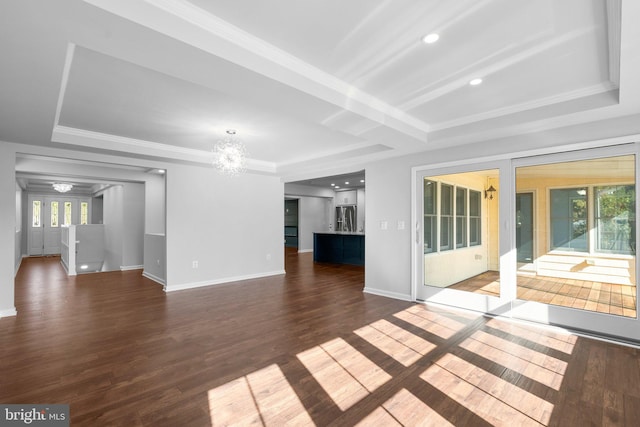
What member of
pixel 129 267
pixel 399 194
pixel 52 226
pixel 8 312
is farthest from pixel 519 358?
pixel 52 226

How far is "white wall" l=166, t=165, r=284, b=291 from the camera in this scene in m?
5.61

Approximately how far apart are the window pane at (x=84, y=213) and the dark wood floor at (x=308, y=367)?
9.78 metres

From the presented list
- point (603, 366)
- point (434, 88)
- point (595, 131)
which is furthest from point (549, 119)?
point (603, 366)

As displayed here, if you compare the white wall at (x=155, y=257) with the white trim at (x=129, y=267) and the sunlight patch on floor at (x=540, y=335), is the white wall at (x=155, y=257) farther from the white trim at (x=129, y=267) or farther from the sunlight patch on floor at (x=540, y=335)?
the sunlight patch on floor at (x=540, y=335)

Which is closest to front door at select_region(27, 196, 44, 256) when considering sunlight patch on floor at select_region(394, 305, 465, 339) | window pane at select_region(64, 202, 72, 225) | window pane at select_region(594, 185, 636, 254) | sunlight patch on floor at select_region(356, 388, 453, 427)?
window pane at select_region(64, 202, 72, 225)

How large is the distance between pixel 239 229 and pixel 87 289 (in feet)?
9.64

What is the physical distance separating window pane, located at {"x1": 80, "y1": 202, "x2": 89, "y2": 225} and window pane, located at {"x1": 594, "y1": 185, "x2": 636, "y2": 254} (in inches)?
610

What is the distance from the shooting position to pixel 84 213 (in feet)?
40.6

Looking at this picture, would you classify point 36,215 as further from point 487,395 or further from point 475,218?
point 487,395

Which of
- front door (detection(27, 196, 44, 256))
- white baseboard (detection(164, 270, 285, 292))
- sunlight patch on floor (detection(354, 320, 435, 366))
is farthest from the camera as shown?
front door (detection(27, 196, 44, 256))

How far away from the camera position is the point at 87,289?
5.63m

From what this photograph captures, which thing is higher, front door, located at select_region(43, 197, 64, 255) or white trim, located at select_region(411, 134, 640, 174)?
white trim, located at select_region(411, 134, 640, 174)

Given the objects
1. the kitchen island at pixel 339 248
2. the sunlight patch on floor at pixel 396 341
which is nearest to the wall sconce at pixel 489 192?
the sunlight patch on floor at pixel 396 341

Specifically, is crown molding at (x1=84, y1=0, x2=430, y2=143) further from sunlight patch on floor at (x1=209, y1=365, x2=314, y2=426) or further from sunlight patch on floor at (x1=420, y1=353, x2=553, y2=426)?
sunlight patch on floor at (x1=420, y1=353, x2=553, y2=426)
